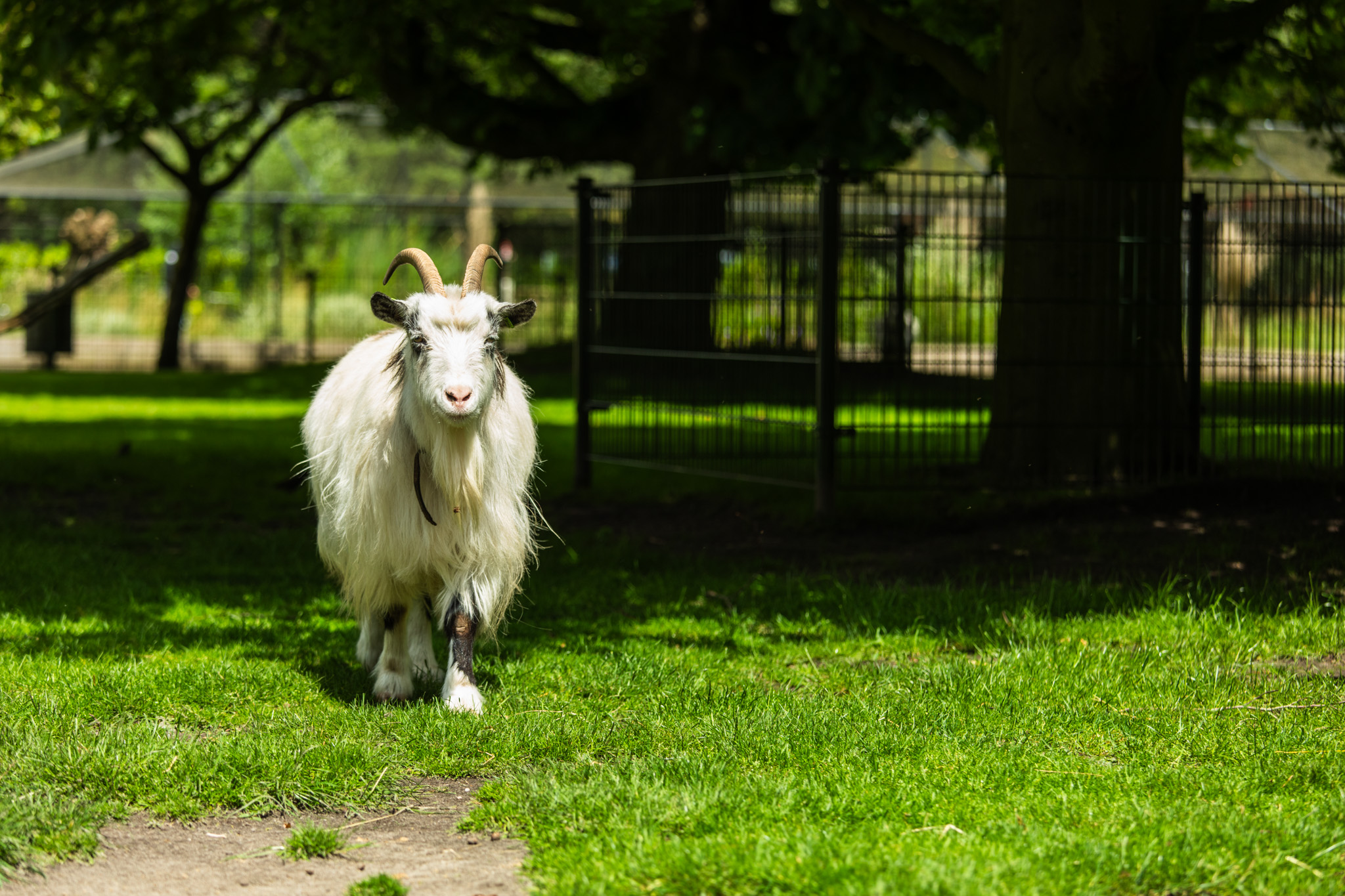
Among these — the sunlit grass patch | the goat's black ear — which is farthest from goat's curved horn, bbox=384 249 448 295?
the sunlit grass patch

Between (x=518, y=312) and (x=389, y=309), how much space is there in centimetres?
55

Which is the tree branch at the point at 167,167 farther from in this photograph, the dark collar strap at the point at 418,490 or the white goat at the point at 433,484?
the dark collar strap at the point at 418,490

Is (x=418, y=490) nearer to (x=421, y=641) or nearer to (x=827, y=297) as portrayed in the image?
(x=421, y=641)

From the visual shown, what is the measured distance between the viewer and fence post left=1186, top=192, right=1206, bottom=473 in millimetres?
9594

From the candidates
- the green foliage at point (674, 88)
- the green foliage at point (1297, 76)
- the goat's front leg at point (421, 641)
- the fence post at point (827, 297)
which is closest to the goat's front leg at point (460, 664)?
the goat's front leg at point (421, 641)

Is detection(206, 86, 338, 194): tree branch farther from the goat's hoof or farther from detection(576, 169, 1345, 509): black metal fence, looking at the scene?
the goat's hoof

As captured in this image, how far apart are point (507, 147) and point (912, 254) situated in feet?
30.9

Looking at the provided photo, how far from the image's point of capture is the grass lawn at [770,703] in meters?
3.94

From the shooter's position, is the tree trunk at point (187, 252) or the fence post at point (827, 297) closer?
the fence post at point (827, 297)

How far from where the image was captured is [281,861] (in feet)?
13.3

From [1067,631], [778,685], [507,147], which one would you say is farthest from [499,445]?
[507,147]

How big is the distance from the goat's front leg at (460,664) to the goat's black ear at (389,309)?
110 centimetres

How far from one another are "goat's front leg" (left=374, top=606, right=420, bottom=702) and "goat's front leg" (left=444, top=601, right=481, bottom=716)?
186 millimetres

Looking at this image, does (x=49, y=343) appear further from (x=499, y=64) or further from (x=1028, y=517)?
(x=1028, y=517)
